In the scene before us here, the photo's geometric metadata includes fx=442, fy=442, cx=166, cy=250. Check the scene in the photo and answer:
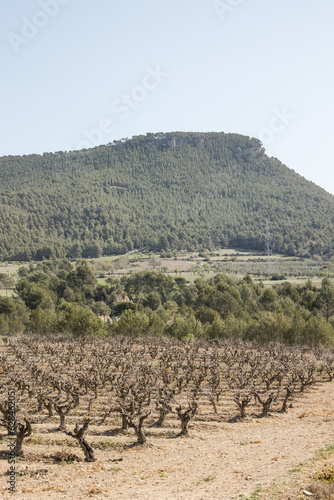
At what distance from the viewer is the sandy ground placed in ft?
39.1

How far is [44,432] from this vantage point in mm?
18531

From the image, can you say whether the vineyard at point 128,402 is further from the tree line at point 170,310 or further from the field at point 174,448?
the tree line at point 170,310

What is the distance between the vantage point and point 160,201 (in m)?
176

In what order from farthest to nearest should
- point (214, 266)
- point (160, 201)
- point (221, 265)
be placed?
point (160, 201) → point (214, 266) → point (221, 265)

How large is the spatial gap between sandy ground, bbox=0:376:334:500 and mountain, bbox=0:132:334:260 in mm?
113866

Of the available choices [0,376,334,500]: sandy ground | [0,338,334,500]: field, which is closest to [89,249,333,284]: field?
[0,338,334,500]: field

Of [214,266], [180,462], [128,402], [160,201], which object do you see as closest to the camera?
[180,462]

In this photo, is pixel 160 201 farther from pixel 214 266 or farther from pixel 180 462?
pixel 180 462

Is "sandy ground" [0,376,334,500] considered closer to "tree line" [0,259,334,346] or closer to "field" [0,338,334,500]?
"field" [0,338,334,500]

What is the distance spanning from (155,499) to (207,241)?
149 metres

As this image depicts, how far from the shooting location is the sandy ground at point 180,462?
11914mm

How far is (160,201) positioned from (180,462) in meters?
163

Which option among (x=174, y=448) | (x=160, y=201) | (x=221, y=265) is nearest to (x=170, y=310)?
(x=174, y=448)

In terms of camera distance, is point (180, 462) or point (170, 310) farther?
point (170, 310)
